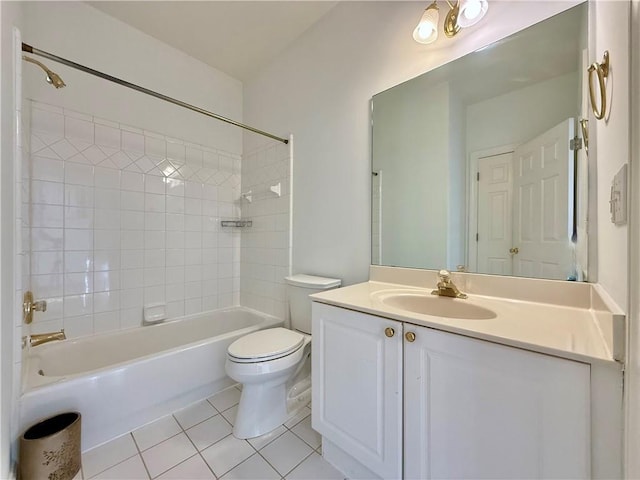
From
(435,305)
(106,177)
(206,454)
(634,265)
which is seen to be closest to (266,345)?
(206,454)

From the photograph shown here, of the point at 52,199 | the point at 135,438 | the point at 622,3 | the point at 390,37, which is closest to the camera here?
the point at 622,3

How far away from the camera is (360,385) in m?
0.99

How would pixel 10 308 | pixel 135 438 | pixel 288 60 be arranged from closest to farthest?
1. pixel 10 308
2. pixel 135 438
3. pixel 288 60

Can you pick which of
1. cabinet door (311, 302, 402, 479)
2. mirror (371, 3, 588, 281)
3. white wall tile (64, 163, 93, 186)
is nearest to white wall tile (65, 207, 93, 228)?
white wall tile (64, 163, 93, 186)

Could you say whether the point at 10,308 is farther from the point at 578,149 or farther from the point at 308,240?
the point at 578,149

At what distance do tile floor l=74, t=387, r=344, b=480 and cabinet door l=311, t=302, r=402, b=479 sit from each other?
0.71ft

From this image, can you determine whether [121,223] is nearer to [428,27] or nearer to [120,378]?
[120,378]

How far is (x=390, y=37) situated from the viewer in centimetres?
146

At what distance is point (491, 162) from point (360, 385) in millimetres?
1117

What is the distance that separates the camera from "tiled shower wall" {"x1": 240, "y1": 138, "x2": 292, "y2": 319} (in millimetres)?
2078

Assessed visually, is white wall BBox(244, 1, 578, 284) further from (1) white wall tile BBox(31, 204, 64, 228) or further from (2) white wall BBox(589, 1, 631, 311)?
(1) white wall tile BBox(31, 204, 64, 228)

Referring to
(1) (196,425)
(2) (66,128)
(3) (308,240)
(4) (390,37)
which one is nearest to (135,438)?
(1) (196,425)

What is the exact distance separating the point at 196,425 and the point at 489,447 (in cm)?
143

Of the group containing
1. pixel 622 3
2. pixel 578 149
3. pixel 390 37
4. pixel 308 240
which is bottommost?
pixel 308 240
